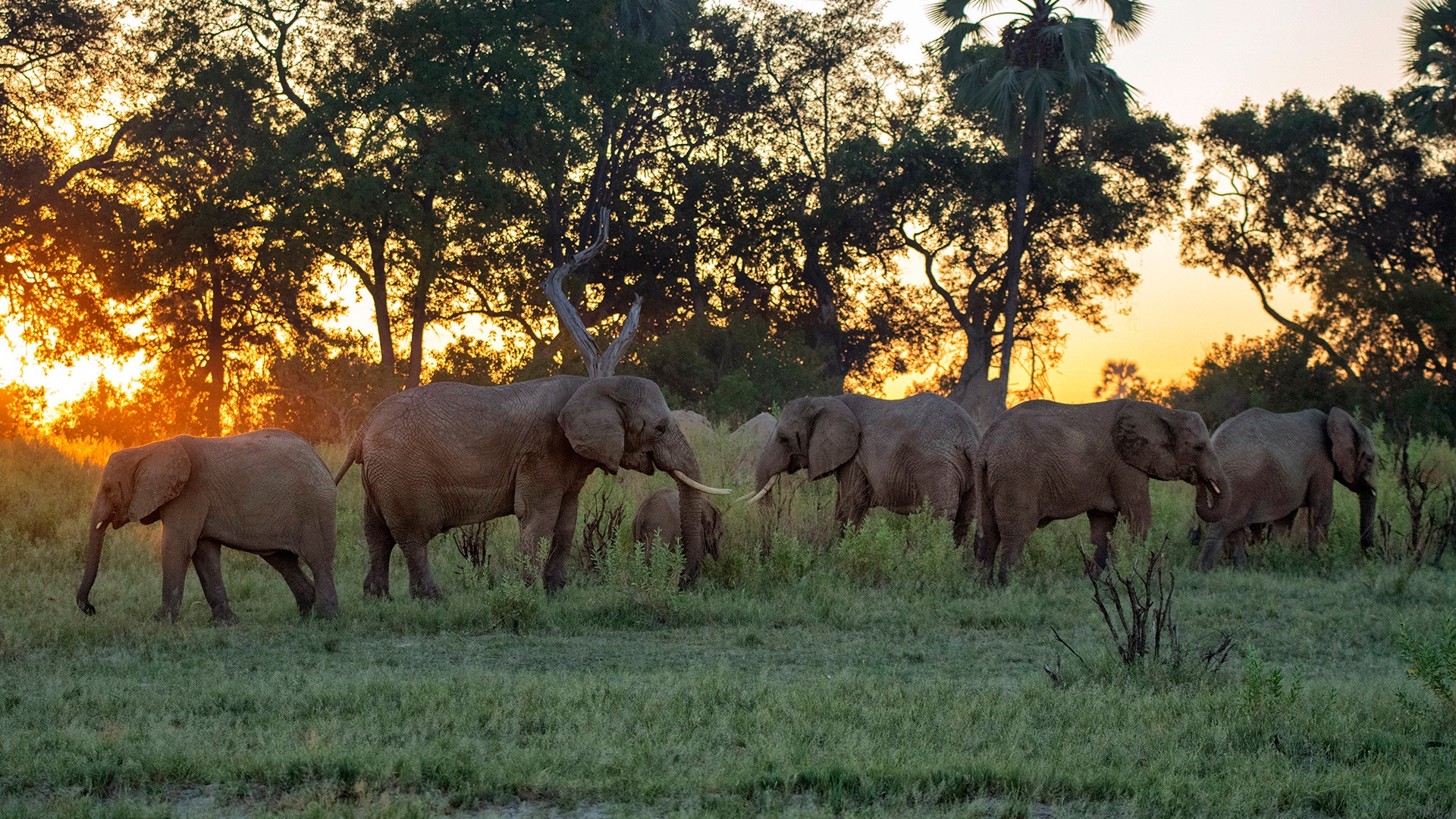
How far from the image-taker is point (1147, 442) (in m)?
11.9

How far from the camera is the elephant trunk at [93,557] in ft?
30.4

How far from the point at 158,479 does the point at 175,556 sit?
21.1 inches

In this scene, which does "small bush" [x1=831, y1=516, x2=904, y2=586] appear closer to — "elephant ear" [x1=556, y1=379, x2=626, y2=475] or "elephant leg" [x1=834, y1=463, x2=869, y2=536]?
"elephant leg" [x1=834, y1=463, x2=869, y2=536]

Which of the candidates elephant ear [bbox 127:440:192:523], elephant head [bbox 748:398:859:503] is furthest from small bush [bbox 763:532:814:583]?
elephant ear [bbox 127:440:192:523]

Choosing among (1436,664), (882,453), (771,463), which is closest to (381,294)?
(771,463)

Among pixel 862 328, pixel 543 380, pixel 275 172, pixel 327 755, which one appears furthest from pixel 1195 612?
pixel 862 328

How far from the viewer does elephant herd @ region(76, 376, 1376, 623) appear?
31.4 ft

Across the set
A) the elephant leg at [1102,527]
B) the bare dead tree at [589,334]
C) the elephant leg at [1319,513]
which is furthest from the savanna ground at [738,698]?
the bare dead tree at [589,334]

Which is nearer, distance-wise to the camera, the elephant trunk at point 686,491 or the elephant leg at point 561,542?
the elephant trunk at point 686,491

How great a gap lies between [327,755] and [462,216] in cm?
2373

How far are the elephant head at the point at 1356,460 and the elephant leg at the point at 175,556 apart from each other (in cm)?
1033

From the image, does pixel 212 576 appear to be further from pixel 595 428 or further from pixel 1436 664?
pixel 1436 664

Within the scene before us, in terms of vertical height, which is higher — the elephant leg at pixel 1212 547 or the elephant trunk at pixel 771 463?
the elephant trunk at pixel 771 463

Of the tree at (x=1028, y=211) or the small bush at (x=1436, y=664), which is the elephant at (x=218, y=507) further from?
the tree at (x=1028, y=211)
